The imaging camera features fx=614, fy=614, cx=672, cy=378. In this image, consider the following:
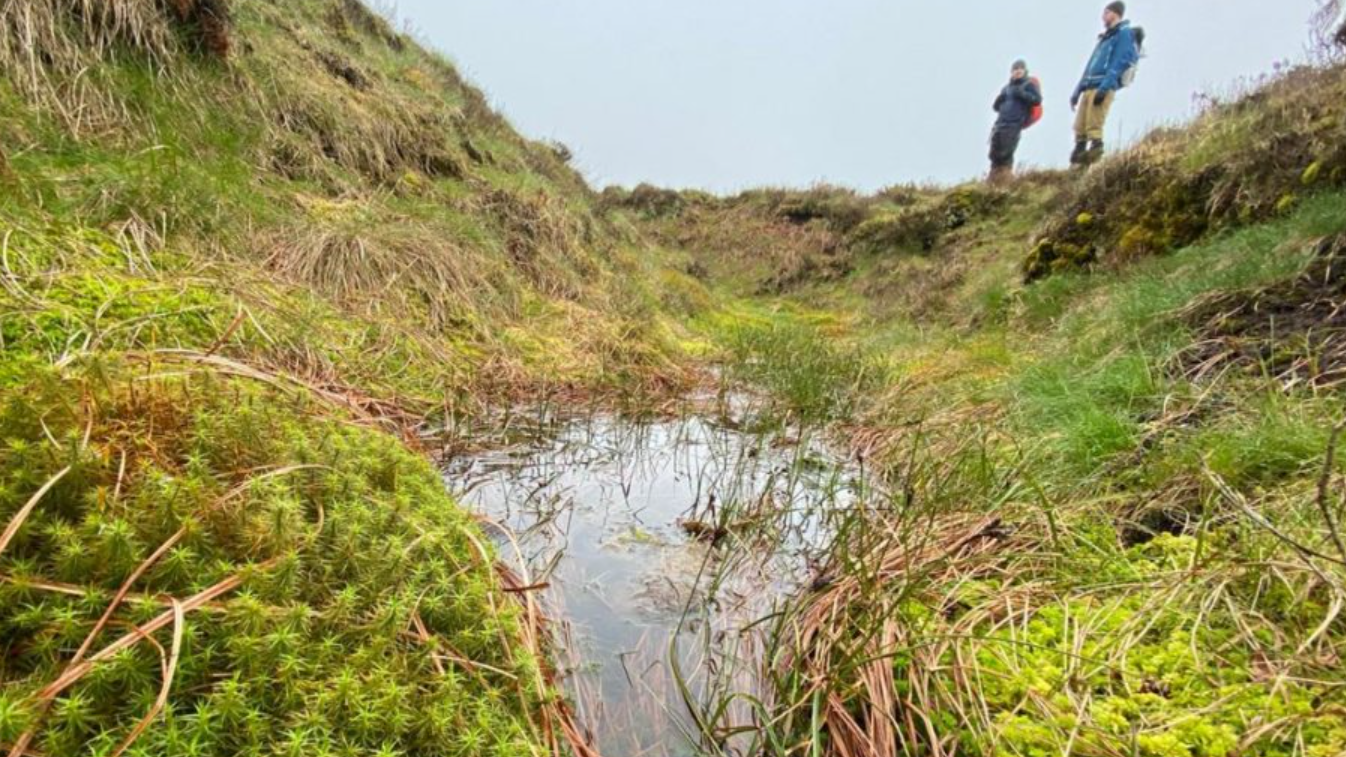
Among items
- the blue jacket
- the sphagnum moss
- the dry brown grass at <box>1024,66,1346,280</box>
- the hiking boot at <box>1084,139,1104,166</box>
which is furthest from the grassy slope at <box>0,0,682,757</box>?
the hiking boot at <box>1084,139,1104,166</box>

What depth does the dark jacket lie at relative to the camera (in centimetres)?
1180

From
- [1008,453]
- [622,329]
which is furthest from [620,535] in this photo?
[622,329]

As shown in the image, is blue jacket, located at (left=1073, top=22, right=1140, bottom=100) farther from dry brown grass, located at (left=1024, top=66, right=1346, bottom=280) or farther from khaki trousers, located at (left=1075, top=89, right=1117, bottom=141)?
dry brown grass, located at (left=1024, top=66, right=1346, bottom=280)

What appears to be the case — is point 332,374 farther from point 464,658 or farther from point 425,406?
point 464,658

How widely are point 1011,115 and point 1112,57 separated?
9.28ft

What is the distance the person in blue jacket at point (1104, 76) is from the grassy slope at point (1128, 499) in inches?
130

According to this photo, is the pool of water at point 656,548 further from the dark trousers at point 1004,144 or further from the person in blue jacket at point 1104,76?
the dark trousers at point 1004,144

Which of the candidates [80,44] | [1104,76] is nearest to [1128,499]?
[80,44]

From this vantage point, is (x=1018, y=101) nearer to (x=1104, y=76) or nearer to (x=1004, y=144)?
(x=1004, y=144)

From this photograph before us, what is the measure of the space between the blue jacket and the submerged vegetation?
3612 mm

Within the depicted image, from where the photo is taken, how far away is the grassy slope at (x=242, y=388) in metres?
0.85

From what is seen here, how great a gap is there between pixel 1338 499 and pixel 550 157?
39.2 ft

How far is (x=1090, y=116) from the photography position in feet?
34.0

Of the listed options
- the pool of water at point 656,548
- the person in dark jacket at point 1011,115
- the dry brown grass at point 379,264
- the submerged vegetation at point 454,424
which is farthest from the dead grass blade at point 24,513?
the person in dark jacket at point 1011,115
